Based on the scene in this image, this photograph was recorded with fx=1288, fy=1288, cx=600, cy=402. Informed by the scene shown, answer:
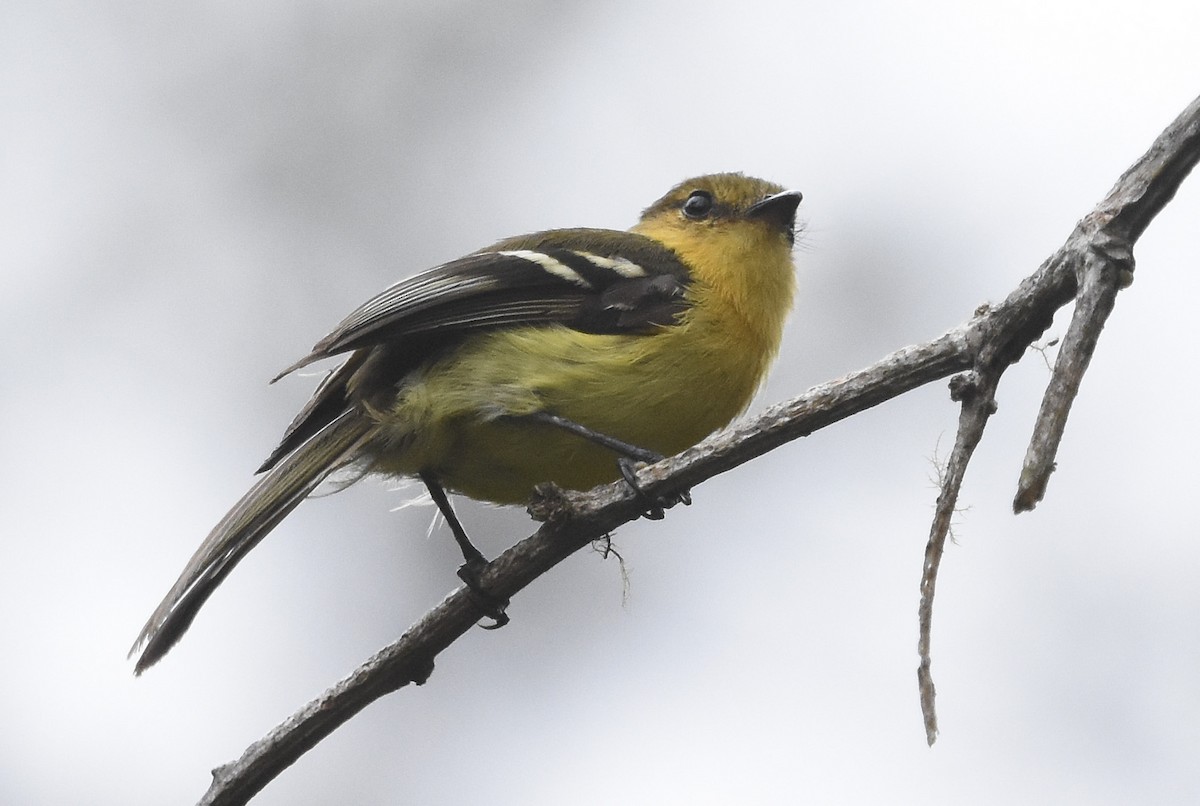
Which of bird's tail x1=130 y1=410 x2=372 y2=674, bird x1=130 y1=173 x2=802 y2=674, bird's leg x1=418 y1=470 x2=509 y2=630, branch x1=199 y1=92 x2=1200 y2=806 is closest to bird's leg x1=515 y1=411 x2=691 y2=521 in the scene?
bird x1=130 y1=173 x2=802 y2=674

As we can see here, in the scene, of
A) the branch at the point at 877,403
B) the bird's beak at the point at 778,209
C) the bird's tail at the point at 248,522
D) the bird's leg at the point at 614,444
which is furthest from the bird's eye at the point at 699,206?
the branch at the point at 877,403

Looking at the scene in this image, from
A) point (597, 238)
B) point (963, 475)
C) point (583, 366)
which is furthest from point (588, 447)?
point (963, 475)

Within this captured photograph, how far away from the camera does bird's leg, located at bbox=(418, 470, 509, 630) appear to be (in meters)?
4.00

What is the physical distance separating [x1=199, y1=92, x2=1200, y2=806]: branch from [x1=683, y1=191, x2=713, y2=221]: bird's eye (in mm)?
2516

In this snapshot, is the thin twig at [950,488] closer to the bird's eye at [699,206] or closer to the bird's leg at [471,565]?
the bird's leg at [471,565]

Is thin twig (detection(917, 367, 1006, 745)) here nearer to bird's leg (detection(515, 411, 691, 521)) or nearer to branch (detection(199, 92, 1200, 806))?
branch (detection(199, 92, 1200, 806))

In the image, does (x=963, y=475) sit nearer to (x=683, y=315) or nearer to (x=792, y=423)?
(x=792, y=423)

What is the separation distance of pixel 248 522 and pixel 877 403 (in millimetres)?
2217

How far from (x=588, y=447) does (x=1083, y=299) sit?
247cm

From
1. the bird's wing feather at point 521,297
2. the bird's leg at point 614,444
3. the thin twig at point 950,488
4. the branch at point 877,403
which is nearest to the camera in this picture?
the thin twig at point 950,488

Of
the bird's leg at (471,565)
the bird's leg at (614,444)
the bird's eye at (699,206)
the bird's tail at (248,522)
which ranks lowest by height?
the bird's leg at (471,565)

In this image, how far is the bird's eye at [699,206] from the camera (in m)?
5.95

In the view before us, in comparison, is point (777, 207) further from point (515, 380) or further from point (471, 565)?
point (471, 565)

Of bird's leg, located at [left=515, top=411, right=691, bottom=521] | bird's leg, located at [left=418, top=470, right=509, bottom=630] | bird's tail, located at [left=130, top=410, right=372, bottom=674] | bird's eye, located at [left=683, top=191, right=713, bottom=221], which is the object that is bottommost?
bird's leg, located at [left=418, top=470, right=509, bottom=630]
